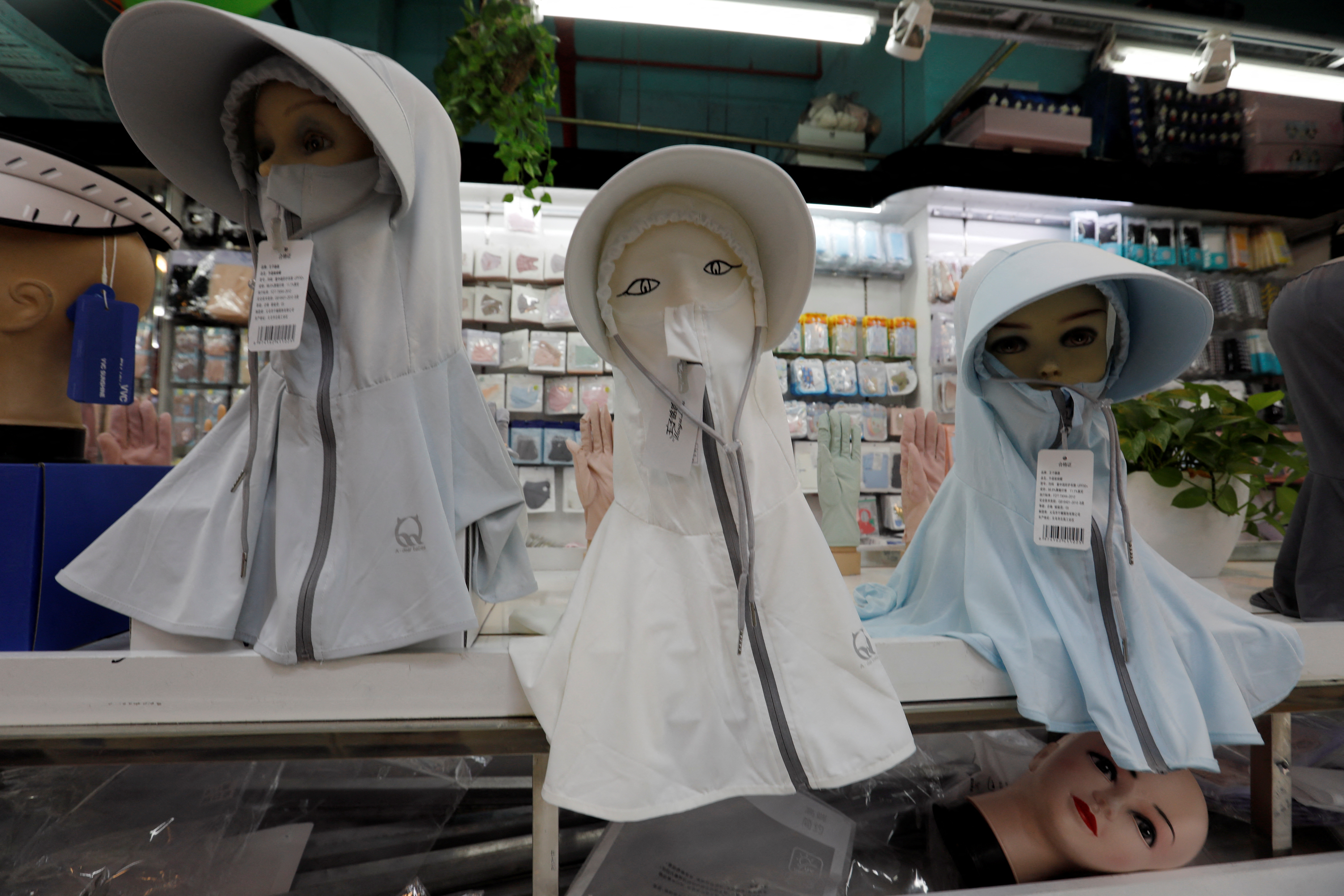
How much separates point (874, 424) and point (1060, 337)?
267cm

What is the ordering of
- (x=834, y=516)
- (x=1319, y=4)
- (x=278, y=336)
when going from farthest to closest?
1. (x=1319, y=4)
2. (x=834, y=516)
3. (x=278, y=336)

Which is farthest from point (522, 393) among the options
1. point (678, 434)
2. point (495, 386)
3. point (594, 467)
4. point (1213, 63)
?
point (1213, 63)

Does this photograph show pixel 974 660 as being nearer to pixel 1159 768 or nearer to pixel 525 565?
pixel 1159 768

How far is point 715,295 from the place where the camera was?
0.93 m

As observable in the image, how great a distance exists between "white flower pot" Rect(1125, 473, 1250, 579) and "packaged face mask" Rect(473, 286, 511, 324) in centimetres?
272

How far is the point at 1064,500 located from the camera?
99 centimetres

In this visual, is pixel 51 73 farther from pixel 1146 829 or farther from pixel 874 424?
pixel 1146 829

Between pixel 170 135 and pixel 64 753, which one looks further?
pixel 170 135

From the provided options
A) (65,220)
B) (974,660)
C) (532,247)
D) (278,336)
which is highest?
(532,247)

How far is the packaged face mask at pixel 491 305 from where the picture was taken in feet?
10.9

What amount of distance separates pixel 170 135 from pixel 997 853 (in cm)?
163

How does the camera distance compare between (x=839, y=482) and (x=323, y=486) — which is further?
(x=839, y=482)

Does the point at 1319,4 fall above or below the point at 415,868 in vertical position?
above

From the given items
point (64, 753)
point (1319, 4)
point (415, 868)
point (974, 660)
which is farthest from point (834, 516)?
point (1319, 4)
